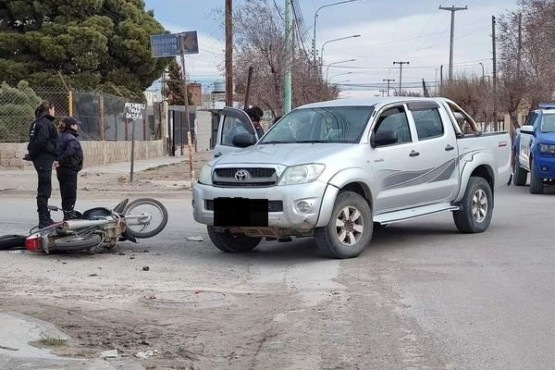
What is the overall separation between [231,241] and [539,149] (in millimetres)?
9327

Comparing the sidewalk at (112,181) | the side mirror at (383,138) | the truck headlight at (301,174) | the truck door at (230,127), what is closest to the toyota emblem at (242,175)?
the truck headlight at (301,174)

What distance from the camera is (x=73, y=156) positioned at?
10289 mm

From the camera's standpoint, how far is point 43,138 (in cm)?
1005

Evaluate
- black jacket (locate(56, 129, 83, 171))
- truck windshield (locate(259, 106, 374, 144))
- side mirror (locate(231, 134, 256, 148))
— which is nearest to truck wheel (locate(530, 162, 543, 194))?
truck windshield (locate(259, 106, 374, 144))

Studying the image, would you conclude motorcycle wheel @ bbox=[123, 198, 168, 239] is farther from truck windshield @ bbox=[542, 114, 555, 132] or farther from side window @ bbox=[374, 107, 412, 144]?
truck windshield @ bbox=[542, 114, 555, 132]

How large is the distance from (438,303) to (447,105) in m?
4.55

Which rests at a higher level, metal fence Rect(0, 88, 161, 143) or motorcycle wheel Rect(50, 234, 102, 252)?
metal fence Rect(0, 88, 161, 143)

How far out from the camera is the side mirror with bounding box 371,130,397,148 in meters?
9.24

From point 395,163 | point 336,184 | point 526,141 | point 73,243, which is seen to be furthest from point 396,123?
point 526,141

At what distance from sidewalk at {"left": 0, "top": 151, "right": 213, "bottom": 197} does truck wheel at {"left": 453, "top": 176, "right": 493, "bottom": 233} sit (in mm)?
8071

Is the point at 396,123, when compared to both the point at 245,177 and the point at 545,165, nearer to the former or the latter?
the point at 245,177

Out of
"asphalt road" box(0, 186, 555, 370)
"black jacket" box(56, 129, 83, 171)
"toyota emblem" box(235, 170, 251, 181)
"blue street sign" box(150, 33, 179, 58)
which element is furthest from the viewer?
"blue street sign" box(150, 33, 179, 58)

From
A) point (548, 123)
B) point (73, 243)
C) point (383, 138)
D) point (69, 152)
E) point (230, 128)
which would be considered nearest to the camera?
point (73, 243)

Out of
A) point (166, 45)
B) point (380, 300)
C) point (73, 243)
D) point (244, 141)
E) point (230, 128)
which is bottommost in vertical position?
point (380, 300)
